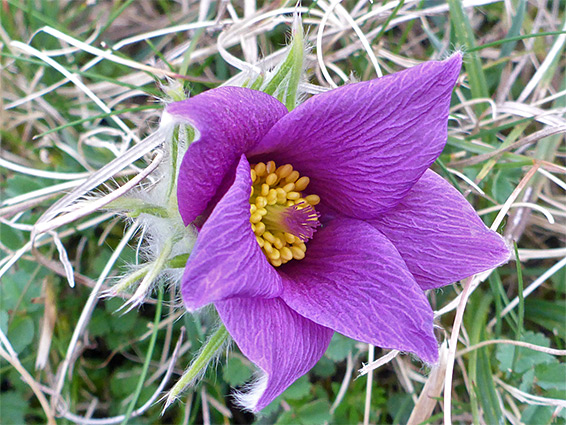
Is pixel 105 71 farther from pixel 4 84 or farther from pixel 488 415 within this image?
pixel 488 415

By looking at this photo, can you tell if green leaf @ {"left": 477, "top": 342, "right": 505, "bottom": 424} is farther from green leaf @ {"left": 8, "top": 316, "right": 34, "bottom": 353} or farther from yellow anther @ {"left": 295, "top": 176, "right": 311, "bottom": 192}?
green leaf @ {"left": 8, "top": 316, "right": 34, "bottom": 353}

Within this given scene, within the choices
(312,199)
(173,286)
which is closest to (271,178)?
(312,199)

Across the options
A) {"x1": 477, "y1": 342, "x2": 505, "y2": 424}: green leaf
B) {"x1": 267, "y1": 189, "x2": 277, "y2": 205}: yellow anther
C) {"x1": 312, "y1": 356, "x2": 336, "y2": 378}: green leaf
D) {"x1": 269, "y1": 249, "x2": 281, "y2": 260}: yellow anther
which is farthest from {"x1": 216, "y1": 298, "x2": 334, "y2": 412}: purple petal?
{"x1": 477, "y1": 342, "x2": 505, "y2": 424}: green leaf

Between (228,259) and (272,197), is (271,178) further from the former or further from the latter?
(228,259)

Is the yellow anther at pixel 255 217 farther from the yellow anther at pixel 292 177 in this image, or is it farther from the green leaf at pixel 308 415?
the green leaf at pixel 308 415

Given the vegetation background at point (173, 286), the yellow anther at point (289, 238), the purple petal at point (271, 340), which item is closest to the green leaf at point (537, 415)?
the vegetation background at point (173, 286)

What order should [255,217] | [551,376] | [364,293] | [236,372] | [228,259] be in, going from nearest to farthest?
[228,259], [364,293], [255,217], [551,376], [236,372]
